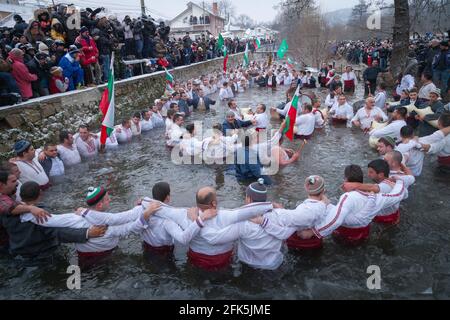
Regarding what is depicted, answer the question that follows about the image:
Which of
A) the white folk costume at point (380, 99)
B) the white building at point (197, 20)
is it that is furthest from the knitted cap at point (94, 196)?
the white building at point (197, 20)

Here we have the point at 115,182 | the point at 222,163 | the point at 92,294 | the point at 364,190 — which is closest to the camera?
the point at 92,294

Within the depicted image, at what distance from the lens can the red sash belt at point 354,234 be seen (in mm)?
4402

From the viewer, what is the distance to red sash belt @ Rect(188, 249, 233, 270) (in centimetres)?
396

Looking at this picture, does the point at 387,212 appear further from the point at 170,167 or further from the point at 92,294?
the point at 170,167

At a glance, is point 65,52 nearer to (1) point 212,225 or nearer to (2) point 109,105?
(2) point 109,105

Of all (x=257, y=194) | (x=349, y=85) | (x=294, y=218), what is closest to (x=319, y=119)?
(x=294, y=218)

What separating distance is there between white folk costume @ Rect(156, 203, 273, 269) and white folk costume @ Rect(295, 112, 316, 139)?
625 cm

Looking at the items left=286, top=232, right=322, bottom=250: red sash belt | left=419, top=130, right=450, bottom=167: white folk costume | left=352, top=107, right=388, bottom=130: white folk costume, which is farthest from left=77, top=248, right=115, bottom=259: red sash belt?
left=352, top=107, right=388, bottom=130: white folk costume

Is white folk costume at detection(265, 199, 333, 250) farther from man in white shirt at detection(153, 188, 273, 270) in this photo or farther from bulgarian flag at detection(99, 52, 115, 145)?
bulgarian flag at detection(99, 52, 115, 145)

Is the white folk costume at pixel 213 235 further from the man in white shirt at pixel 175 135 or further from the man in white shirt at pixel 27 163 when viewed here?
the man in white shirt at pixel 175 135
